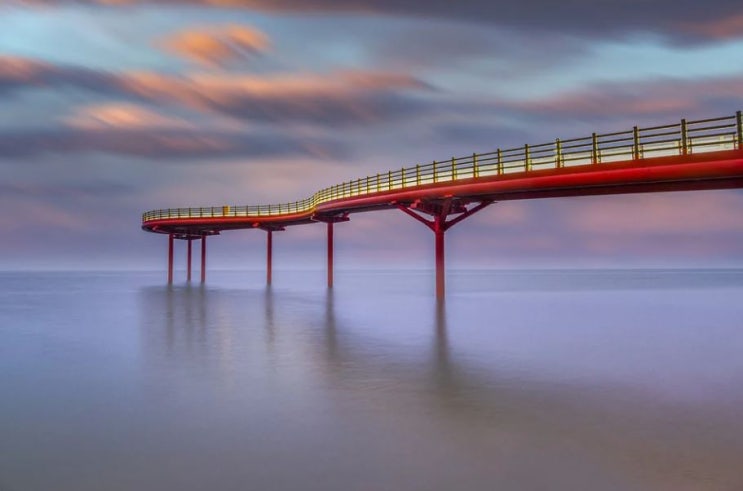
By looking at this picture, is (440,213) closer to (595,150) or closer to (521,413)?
(595,150)

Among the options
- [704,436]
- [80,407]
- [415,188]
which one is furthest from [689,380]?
[415,188]

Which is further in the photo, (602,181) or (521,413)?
(602,181)

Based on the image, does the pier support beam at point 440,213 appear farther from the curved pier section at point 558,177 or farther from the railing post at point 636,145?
the railing post at point 636,145

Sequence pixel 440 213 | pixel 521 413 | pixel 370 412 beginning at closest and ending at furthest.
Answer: pixel 521 413, pixel 370 412, pixel 440 213

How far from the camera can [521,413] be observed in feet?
35.7

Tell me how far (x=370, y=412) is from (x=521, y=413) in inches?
119

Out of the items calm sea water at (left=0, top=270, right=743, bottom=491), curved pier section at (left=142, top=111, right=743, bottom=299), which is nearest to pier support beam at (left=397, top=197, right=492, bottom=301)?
curved pier section at (left=142, top=111, right=743, bottom=299)

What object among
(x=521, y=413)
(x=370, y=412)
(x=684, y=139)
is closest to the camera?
(x=521, y=413)

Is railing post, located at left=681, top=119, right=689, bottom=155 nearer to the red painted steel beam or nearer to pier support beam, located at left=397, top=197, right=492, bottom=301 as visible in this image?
the red painted steel beam

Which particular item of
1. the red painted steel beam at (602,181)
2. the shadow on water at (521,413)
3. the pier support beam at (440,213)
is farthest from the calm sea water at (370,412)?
the pier support beam at (440,213)

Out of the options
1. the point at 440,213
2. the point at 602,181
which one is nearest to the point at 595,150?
the point at 602,181

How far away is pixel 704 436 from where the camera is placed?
9.34m

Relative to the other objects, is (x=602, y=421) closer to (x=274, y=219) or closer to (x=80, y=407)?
(x=80, y=407)

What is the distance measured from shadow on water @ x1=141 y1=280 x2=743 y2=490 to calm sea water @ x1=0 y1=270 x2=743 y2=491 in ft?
0.15
